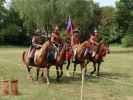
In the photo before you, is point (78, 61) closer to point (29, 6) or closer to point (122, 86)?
point (122, 86)

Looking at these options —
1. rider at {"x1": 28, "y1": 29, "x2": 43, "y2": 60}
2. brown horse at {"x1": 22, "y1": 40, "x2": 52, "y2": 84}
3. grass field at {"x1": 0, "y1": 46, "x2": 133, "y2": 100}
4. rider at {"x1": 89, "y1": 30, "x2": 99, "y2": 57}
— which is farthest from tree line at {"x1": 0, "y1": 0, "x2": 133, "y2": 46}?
brown horse at {"x1": 22, "y1": 40, "x2": 52, "y2": 84}

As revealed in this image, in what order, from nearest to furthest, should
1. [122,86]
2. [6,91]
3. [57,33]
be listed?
[6,91], [122,86], [57,33]

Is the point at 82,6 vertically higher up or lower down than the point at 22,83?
higher up

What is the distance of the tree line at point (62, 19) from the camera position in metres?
51.2

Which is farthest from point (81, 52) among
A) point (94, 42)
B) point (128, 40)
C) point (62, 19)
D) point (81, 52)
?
point (128, 40)

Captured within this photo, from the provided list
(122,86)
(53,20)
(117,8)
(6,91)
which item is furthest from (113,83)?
A: (117,8)

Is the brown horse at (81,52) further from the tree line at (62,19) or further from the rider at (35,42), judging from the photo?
the tree line at (62,19)

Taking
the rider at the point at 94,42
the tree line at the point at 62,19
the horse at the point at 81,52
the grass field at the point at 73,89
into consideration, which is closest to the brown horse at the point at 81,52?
the horse at the point at 81,52

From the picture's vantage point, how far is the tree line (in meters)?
51.2

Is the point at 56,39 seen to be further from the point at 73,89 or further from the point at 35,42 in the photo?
the point at 73,89

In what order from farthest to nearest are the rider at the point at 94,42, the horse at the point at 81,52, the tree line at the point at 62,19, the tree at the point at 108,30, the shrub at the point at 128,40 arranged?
1. the tree at the point at 108,30
2. the shrub at the point at 128,40
3. the tree line at the point at 62,19
4. the rider at the point at 94,42
5. the horse at the point at 81,52

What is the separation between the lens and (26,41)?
73938 millimetres

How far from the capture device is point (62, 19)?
1989 inches

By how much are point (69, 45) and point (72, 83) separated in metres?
3.06
